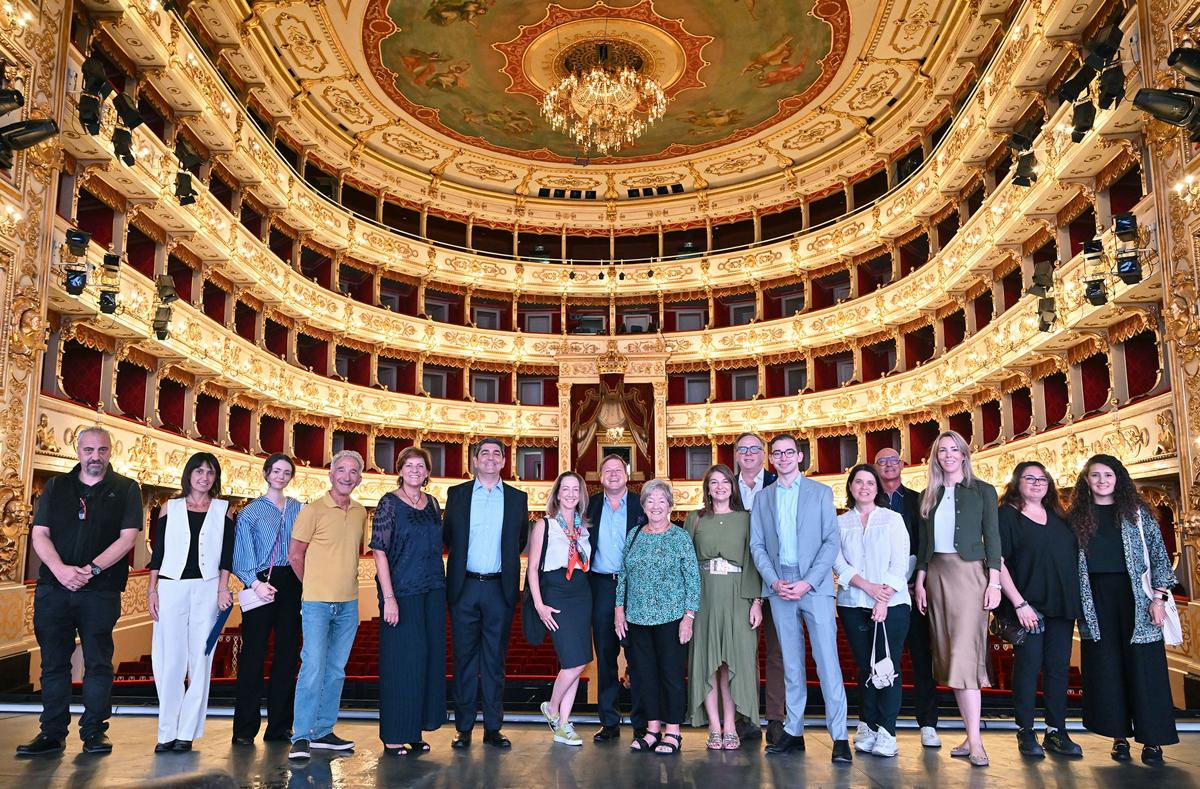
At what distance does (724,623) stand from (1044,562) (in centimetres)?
198

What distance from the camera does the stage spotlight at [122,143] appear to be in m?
11.1

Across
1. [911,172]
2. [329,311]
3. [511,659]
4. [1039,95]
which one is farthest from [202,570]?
[911,172]

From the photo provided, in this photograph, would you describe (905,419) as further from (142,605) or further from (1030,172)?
(142,605)

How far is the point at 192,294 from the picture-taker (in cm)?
1569

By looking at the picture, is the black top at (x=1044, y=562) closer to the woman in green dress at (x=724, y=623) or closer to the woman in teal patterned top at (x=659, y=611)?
the woman in green dress at (x=724, y=623)

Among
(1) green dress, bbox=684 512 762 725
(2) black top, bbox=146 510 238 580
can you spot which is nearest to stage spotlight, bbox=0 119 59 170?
(2) black top, bbox=146 510 238 580

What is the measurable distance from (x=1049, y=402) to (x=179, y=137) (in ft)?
52.3

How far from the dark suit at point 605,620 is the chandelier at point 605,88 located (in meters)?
12.9

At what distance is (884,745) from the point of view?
16.1ft

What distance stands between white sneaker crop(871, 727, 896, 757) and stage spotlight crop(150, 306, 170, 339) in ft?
39.0


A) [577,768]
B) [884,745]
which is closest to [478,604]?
[577,768]

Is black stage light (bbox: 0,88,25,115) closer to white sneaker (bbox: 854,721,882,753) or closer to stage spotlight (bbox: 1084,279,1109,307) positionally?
white sneaker (bbox: 854,721,882,753)

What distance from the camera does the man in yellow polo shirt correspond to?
5020 mm

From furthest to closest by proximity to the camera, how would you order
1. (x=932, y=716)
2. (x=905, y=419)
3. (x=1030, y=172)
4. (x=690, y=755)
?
(x=905, y=419), (x=1030, y=172), (x=932, y=716), (x=690, y=755)
